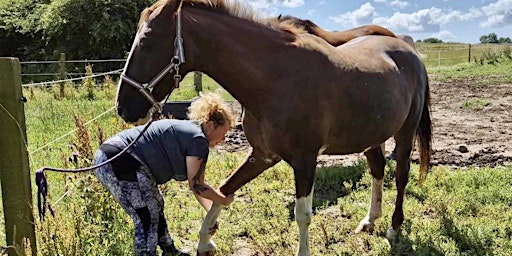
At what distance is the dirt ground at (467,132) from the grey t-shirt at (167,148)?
3.32m

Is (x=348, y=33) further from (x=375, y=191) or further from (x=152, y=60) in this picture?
(x=152, y=60)

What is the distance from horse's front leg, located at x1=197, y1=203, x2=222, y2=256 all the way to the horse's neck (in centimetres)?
91

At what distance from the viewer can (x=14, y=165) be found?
2633 mm

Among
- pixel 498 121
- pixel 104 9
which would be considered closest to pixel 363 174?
pixel 498 121

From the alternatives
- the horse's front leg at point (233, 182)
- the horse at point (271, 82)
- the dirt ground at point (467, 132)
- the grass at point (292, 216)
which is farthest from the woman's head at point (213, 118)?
the dirt ground at point (467, 132)

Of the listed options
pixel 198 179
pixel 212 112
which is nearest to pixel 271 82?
pixel 212 112

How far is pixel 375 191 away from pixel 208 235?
1.57m

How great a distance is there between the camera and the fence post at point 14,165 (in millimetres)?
2551

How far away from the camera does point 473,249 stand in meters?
3.69

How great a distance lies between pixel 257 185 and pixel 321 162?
1.38 metres

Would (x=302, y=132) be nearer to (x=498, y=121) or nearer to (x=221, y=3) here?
(x=221, y=3)

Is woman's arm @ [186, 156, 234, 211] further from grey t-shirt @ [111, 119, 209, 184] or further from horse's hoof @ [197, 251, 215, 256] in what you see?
horse's hoof @ [197, 251, 215, 256]

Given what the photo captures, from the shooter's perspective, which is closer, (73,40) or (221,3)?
(221,3)

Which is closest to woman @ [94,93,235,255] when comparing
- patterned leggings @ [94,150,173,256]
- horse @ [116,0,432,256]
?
patterned leggings @ [94,150,173,256]
